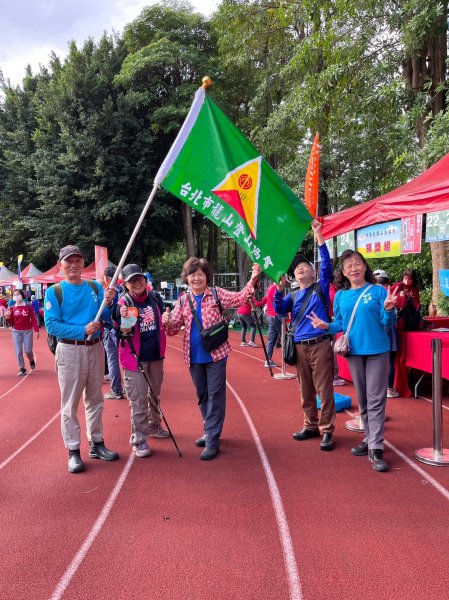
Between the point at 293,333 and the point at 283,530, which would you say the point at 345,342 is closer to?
the point at 293,333

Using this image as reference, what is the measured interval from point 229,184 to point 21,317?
7.33 metres

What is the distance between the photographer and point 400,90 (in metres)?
9.17

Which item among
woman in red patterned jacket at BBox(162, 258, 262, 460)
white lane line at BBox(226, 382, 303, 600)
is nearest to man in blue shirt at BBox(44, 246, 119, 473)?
woman in red patterned jacket at BBox(162, 258, 262, 460)

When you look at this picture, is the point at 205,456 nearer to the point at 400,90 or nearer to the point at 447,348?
the point at 447,348

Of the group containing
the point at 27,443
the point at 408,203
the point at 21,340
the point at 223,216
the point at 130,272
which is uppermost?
the point at 408,203

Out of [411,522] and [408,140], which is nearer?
[411,522]

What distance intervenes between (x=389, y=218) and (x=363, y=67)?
269 inches

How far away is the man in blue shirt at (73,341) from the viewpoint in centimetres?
416

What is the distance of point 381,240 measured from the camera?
5.26 metres

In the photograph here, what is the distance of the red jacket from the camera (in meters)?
9.77

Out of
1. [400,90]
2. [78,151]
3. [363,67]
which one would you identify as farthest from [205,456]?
[78,151]

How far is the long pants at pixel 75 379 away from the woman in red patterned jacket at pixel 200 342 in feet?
2.51

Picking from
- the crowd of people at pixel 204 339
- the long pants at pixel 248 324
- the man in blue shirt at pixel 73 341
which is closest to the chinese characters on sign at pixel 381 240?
the crowd of people at pixel 204 339

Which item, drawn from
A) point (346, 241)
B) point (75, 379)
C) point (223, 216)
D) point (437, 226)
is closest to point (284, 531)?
point (75, 379)
